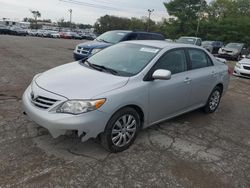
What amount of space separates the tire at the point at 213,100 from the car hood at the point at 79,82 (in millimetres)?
2508

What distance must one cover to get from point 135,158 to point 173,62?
174 centimetres

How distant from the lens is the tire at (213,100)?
5164 mm

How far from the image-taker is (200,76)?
4.56 metres

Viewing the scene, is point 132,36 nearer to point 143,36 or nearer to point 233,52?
point 143,36

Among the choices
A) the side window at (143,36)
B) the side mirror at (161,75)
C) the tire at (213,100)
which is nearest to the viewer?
the side mirror at (161,75)

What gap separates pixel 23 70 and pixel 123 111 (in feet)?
20.0

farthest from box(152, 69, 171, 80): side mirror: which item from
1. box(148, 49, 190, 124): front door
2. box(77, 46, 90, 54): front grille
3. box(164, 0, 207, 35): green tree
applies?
box(164, 0, 207, 35): green tree

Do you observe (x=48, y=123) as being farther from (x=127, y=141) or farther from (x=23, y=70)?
(x=23, y=70)

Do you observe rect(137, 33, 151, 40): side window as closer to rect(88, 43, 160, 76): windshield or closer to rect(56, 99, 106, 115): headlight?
rect(88, 43, 160, 76): windshield

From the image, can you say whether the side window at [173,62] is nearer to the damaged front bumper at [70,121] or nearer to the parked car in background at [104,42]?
the damaged front bumper at [70,121]

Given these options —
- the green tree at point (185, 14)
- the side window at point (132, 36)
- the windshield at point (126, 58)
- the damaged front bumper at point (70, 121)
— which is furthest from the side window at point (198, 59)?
the green tree at point (185, 14)

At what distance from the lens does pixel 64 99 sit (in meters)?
2.95

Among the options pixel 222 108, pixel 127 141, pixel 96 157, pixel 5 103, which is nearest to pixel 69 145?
pixel 96 157

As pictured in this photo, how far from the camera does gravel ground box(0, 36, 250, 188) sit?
279 centimetres
